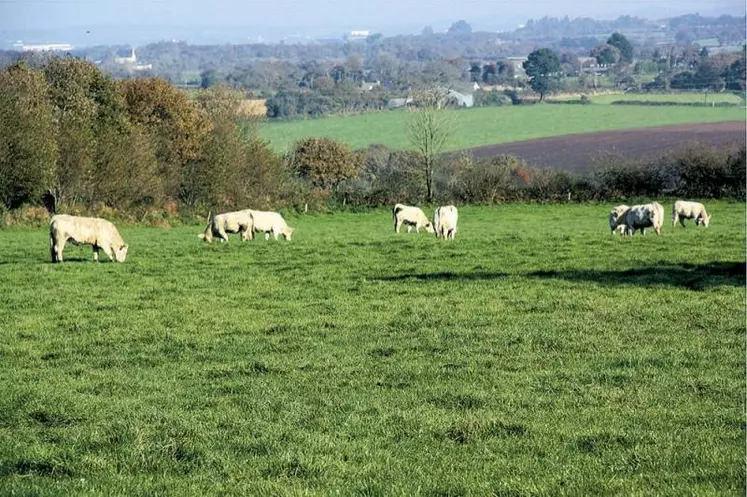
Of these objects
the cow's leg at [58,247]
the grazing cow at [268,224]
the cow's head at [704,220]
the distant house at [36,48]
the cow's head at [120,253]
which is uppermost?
the distant house at [36,48]

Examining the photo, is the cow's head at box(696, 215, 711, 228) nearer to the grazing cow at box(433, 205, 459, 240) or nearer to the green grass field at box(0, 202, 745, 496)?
the grazing cow at box(433, 205, 459, 240)

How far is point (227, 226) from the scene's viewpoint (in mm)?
33125

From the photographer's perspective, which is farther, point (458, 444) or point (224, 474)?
point (458, 444)

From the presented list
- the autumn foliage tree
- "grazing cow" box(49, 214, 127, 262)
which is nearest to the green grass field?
"grazing cow" box(49, 214, 127, 262)

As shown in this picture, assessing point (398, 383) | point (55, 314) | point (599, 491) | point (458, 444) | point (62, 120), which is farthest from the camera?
point (62, 120)

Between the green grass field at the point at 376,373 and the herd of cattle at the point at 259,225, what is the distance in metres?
0.72

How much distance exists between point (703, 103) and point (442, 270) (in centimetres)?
11331

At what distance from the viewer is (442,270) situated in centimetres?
2481

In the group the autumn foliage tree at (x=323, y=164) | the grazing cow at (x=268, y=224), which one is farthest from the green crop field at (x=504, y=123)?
the grazing cow at (x=268, y=224)

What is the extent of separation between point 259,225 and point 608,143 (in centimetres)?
6752

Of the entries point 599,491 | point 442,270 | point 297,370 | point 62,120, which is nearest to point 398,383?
point 297,370

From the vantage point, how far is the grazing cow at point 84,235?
84.6ft

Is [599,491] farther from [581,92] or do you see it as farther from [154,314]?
[581,92]

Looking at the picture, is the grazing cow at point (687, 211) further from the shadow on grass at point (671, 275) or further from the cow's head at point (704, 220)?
the shadow on grass at point (671, 275)
